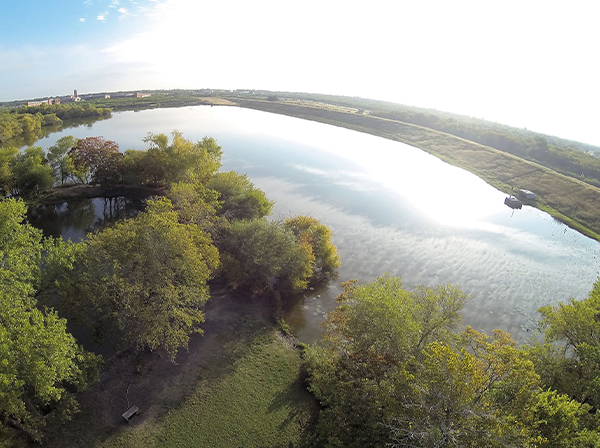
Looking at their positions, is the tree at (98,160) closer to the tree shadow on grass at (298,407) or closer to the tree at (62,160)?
the tree at (62,160)

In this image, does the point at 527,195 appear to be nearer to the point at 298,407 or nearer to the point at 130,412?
the point at 298,407

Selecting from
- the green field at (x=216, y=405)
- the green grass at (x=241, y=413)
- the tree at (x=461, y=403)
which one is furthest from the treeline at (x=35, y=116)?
the tree at (x=461, y=403)

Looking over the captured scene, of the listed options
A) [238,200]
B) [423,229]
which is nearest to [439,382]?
[238,200]

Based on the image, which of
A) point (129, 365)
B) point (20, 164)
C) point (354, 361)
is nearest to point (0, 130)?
point (20, 164)

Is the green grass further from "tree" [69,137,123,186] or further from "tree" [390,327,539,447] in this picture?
"tree" [69,137,123,186]

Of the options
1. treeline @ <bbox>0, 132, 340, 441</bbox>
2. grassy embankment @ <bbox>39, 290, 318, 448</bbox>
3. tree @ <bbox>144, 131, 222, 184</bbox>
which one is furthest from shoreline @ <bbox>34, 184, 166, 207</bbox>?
grassy embankment @ <bbox>39, 290, 318, 448</bbox>
